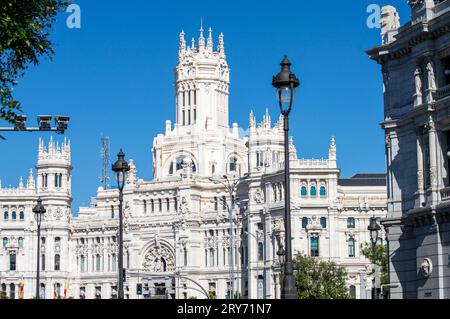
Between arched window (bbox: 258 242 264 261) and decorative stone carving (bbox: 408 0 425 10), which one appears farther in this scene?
arched window (bbox: 258 242 264 261)

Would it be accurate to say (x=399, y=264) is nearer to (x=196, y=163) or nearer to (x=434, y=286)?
(x=434, y=286)

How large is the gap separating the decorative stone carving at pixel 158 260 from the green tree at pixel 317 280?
50.9m

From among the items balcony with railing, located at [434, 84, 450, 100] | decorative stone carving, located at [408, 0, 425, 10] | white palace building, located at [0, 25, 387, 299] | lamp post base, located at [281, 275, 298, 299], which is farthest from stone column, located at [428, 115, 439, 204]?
white palace building, located at [0, 25, 387, 299]

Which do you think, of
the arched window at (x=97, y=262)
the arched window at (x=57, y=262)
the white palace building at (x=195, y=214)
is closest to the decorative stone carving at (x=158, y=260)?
the white palace building at (x=195, y=214)

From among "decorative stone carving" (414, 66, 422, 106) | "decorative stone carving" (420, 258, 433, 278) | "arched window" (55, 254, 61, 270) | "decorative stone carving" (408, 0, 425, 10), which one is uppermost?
"decorative stone carving" (408, 0, 425, 10)

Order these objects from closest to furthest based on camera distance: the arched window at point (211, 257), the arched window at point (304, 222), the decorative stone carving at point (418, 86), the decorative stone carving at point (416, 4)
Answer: the decorative stone carving at point (418, 86) < the decorative stone carving at point (416, 4) < the arched window at point (304, 222) < the arched window at point (211, 257)

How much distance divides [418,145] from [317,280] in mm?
51527

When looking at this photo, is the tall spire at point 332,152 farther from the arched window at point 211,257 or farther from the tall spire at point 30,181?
the tall spire at point 30,181

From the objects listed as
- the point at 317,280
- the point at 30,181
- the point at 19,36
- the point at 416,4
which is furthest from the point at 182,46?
the point at 19,36

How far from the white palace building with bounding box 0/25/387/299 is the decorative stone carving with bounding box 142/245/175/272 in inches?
7.3

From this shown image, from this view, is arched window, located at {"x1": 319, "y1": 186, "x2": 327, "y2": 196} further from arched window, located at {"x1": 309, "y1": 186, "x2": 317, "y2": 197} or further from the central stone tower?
the central stone tower

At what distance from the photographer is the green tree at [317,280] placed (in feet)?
308

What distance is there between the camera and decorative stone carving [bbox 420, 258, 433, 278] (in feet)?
147
